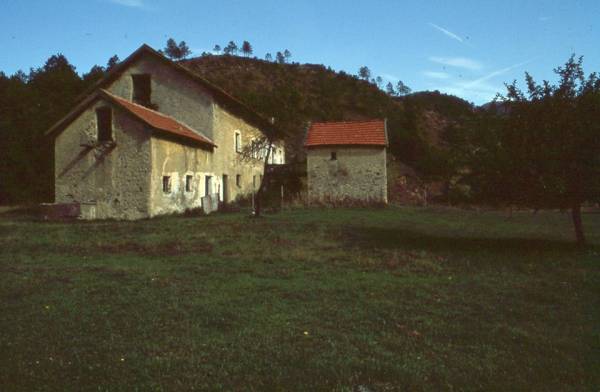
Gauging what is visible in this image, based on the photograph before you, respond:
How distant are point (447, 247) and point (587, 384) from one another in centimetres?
963

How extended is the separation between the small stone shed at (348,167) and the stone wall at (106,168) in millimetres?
11297

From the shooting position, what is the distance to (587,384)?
4.81 meters

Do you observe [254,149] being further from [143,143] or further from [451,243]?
[451,243]

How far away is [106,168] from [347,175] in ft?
47.7

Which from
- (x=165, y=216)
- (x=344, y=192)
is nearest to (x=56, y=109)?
(x=165, y=216)

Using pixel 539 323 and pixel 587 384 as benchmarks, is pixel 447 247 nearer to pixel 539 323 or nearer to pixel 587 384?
pixel 539 323

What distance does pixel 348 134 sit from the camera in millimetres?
32188

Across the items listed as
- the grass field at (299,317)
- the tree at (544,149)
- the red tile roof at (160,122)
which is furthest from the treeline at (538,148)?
the red tile roof at (160,122)

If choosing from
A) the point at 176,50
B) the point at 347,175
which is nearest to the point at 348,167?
the point at 347,175

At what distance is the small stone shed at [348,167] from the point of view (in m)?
31.1

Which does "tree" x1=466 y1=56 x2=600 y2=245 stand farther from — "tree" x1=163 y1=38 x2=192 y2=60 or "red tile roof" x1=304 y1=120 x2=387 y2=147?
"tree" x1=163 y1=38 x2=192 y2=60

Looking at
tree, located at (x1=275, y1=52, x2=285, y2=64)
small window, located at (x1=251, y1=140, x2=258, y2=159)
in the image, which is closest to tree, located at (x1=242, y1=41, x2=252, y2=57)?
tree, located at (x1=275, y1=52, x2=285, y2=64)

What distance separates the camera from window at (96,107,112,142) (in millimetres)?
24025

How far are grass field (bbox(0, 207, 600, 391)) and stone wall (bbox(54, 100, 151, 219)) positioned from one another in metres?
9.47
